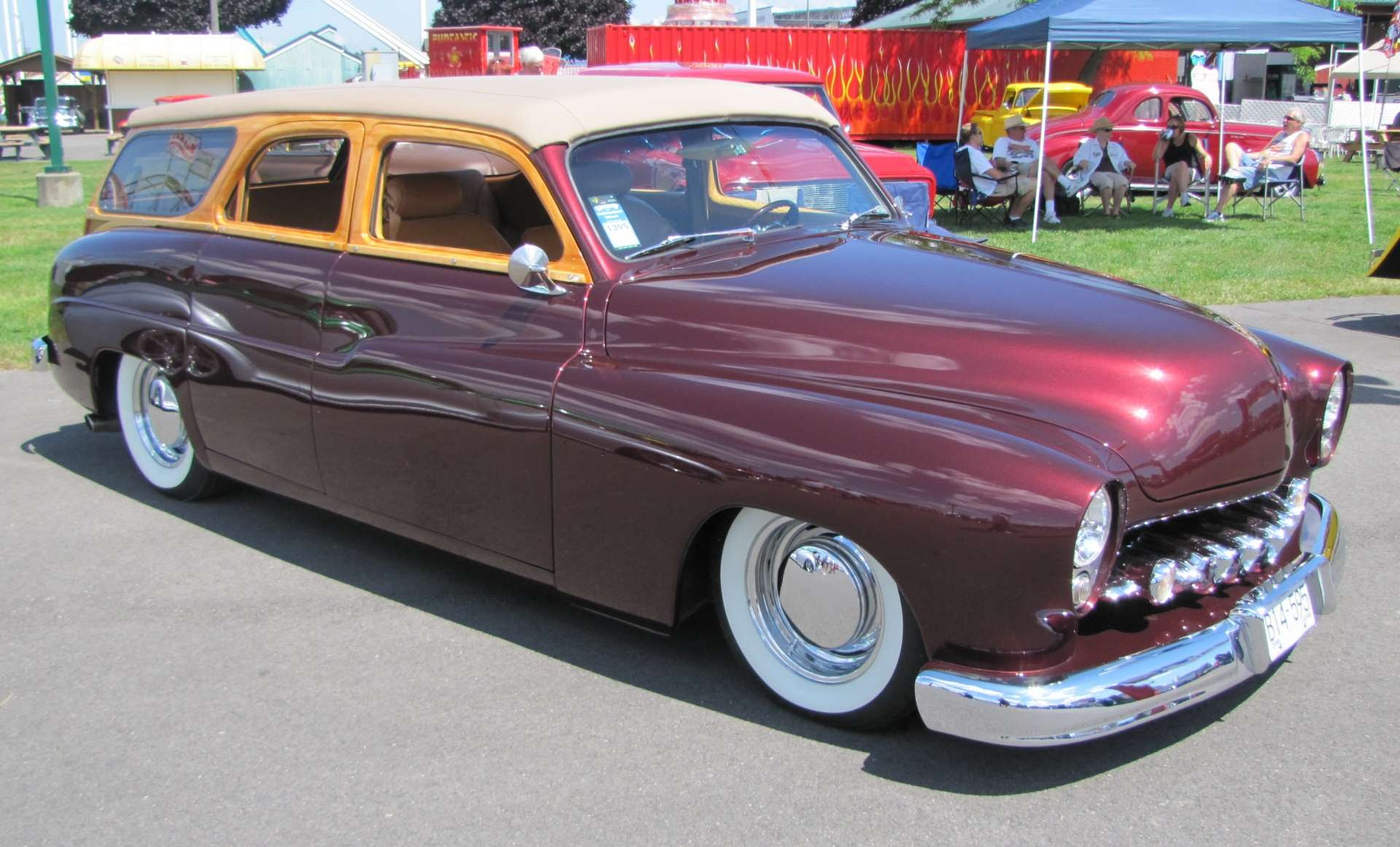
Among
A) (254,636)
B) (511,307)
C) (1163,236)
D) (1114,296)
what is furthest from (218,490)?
(1163,236)

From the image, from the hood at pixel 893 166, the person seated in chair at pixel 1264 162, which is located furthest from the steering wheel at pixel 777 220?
the person seated in chair at pixel 1264 162

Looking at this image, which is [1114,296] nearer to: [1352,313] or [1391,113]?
[1352,313]

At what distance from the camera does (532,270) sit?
3568mm

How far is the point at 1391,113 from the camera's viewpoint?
94.2ft

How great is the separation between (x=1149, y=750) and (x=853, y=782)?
77cm

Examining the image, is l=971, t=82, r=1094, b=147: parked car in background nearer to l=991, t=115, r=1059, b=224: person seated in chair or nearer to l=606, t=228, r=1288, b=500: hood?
l=991, t=115, r=1059, b=224: person seated in chair

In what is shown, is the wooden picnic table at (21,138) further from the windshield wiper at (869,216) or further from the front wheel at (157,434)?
the windshield wiper at (869,216)

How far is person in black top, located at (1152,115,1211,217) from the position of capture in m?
14.5

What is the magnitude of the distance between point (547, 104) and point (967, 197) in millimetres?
10465

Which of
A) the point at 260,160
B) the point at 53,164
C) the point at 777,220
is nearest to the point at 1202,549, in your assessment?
the point at 777,220

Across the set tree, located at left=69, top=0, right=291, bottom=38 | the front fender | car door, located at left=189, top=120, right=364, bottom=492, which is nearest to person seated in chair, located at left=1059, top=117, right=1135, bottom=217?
car door, located at left=189, top=120, right=364, bottom=492

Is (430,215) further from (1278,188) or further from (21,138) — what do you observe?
(21,138)

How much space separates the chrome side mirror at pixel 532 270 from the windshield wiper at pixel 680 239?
0.24 m

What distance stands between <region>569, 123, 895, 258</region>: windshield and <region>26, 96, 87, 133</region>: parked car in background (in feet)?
114
